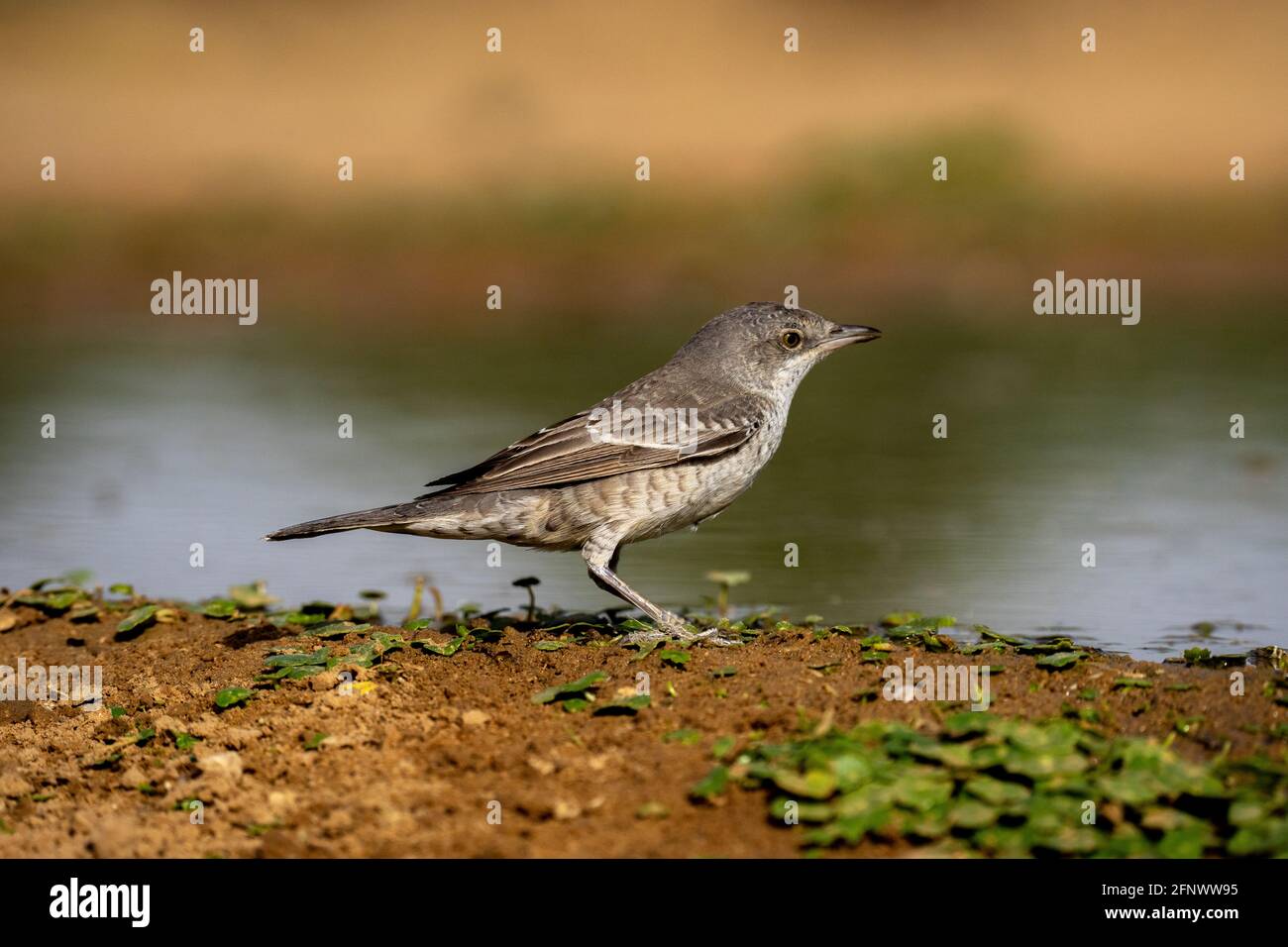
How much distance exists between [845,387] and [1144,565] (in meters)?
5.77

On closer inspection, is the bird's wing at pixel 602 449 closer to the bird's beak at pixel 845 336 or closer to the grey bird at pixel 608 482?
the grey bird at pixel 608 482

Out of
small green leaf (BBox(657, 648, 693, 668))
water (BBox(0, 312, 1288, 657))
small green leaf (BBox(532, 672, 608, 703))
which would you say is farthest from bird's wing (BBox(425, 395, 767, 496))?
small green leaf (BBox(532, 672, 608, 703))

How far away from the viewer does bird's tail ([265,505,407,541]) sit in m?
6.91

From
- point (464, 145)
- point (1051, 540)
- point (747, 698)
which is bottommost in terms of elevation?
point (747, 698)

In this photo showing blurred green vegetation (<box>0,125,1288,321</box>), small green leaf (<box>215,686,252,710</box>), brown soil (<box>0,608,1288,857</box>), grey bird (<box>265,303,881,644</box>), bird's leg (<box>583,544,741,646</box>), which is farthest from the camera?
blurred green vegetation (<box>0,125,1288,321</box>)

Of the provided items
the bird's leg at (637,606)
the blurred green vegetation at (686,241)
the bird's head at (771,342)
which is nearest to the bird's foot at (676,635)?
the bird's leg at (637,606)

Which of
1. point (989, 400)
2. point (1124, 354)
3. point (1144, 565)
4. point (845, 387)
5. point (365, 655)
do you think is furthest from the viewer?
point (1124, 354)

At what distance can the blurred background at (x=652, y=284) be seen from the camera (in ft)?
30.7

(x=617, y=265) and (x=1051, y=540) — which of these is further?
(x=617, y=265)

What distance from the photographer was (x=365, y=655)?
6062 millimetres

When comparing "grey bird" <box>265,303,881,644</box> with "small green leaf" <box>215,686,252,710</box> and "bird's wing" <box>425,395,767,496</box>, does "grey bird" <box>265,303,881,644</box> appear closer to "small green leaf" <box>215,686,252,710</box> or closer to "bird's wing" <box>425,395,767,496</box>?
"bird's wing" <box>425,395,767,496</box>

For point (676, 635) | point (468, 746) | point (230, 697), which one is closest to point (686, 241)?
point (676, 635)

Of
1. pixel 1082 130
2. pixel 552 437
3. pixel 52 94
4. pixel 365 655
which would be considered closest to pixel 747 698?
pixel 365 655

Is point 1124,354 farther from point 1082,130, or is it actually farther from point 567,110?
point 567,110
